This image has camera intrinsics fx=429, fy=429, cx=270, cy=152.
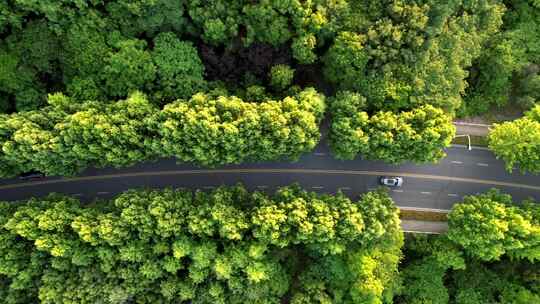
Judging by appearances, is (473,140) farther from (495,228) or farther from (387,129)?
(387,129)

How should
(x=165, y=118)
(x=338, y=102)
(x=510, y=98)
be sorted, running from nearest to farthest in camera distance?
(x=165, y=118), (x=338, y=102), (x=510, y=98)

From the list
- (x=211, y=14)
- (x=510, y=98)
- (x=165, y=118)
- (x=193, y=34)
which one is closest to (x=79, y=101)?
(x=165, y=118)

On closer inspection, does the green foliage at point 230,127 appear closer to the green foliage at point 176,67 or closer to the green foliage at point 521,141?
the green foliage at point 176,67

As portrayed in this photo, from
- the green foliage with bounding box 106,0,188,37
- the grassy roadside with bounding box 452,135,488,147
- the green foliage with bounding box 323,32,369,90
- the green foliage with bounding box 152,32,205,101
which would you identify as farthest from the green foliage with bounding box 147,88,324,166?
the grassy roadside with bounding box 452,135,488,147

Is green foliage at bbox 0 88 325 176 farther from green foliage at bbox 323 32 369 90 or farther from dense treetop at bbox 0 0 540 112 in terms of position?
green foliage at bbox 323 32 369 90

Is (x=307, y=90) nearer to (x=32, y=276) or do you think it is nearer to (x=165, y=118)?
(x=165, y=118)
